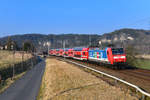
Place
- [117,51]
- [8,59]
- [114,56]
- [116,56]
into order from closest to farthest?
[114,56] → [116,56] → [117,51] → [8,59]

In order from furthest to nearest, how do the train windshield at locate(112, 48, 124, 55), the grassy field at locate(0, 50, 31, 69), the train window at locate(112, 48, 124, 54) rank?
the grassy field at locate(0, 50, 31, 69) < the train window at locate(112, 48, 124, 54) < the train windshield at locate(112, 48, 124, 55)

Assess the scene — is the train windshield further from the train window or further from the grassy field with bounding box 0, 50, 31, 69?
the grassy field with bounding box 0, 50, 31, 69

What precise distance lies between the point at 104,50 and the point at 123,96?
64.7ft

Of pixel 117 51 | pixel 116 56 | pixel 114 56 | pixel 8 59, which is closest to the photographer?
pixel 114 56

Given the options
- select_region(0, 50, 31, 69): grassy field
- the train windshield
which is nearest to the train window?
the train windshield

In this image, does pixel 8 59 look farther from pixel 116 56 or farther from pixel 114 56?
pixel 116 56

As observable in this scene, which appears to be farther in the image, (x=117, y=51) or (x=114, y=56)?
(x=117, y=51)

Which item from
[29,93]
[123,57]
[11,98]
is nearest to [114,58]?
[123,57]

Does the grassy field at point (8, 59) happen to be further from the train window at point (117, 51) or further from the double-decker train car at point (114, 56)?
the train window at point (117, 51)

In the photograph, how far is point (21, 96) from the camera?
15328 millimetres

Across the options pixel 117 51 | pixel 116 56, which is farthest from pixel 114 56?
pixel 117 51

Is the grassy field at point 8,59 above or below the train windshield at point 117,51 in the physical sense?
below

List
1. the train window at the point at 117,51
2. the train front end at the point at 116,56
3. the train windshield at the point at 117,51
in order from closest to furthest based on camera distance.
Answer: the train front end at the point at 116,56
the train windshield at the point at 117,51
the train window at the point at 117,51

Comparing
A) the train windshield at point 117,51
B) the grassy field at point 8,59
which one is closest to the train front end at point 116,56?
the train windshield at point 117,51
